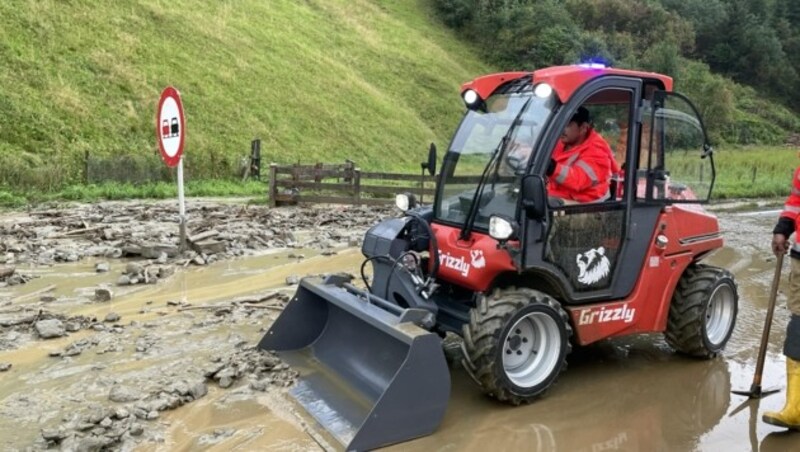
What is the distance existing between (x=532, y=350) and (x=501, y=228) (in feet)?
3.26

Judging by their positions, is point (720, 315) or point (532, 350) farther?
point (720, 315)

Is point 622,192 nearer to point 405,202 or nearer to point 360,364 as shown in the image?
point 405,202

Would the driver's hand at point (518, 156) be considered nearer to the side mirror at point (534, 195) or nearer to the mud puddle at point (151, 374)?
the side mirror at point (534, 195)

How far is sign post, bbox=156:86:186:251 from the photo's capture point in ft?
27.6

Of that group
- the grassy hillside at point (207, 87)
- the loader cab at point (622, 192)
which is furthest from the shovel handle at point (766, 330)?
the grassy hillside at point (207, 87)

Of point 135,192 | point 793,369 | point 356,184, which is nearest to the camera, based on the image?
point 793,369

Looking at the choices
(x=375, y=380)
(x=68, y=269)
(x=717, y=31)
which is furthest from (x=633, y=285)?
(x=717, y=31)

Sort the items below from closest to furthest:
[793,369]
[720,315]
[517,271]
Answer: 1. [793,369]
2. [517,271]
3. [720,315]

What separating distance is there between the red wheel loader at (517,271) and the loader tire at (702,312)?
0.01 m

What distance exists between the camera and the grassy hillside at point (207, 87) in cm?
1946

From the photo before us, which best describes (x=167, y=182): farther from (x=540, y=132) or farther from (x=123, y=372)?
(x=540, y=132)

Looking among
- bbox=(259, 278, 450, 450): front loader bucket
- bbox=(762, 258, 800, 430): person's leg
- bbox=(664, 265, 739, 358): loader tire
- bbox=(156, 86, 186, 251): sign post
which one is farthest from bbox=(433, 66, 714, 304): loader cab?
bbox=(156, 86, 186, 251): sign post

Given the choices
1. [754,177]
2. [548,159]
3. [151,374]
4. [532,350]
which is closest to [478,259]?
[532,350]

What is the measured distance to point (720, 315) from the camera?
5.73m
